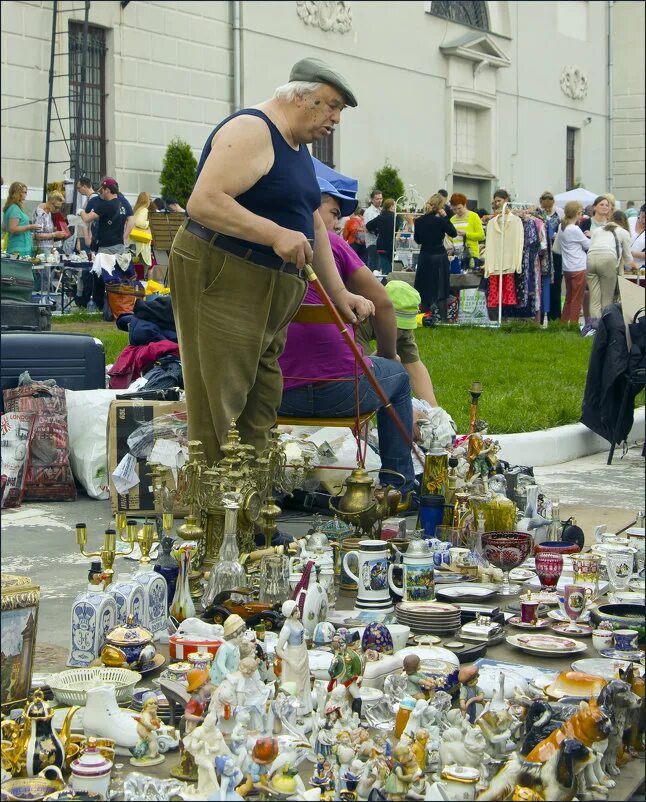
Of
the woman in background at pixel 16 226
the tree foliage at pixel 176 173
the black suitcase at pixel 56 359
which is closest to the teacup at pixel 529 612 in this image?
the black suitcase at pixel 56 359

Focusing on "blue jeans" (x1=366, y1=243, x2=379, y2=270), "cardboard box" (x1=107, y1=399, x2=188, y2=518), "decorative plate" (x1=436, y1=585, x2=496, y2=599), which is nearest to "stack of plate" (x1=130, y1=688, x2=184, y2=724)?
"decorative plate" (x1=436, y1=585, x2=496, y2=599)

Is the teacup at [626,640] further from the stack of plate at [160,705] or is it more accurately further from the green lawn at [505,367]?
the green lawn at [505,367]

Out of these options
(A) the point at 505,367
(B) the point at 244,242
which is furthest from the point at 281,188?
(A) the point at 505,367

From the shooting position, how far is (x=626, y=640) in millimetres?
3541

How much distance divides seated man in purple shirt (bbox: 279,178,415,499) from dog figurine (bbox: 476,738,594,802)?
266 centimetres

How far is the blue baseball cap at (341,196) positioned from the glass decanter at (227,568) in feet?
5.91

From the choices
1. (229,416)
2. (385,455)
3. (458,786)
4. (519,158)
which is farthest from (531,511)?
(519,158)

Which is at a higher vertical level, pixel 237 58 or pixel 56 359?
pixel 237 58

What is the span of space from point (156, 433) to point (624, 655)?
2.67 m

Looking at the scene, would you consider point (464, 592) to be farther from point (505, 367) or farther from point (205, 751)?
point (505, 367)

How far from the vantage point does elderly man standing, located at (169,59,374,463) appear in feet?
13.3

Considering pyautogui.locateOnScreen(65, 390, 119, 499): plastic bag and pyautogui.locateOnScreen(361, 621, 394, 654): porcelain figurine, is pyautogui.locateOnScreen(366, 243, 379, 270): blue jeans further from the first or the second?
pyautogui.locateOnScreen(361, 621, 394, 654): porcelain figurine

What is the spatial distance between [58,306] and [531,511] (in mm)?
9265

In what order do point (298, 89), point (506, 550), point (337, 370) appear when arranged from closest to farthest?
point (298, 89) → point (506, 550) → point (337, 370)
